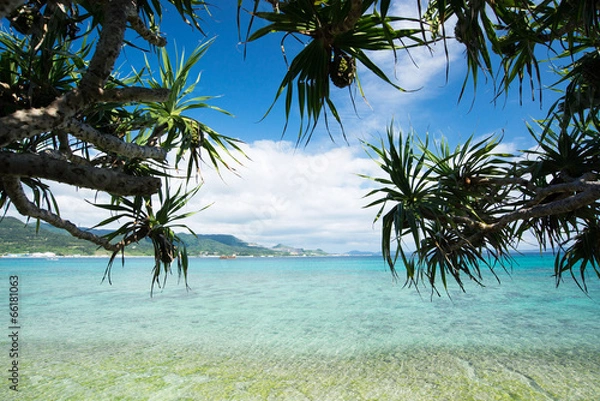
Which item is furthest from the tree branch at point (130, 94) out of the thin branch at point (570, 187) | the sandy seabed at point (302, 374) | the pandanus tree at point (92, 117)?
the sandy seabed at point (302, 374)

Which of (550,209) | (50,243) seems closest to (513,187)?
(550,209)

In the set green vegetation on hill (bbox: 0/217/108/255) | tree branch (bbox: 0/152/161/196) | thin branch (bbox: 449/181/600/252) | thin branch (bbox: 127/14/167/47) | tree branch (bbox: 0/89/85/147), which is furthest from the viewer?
green vegetation on hill (bbox: 0/217/108/255)

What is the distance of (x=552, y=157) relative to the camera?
123 inches

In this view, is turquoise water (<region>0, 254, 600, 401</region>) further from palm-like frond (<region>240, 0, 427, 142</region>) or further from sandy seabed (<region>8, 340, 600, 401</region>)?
palm-like frond (<region>240, 0, 427, 142</region>)

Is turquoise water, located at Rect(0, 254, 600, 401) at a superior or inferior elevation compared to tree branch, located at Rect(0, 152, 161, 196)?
inferior

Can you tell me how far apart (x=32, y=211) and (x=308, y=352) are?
19.0ft

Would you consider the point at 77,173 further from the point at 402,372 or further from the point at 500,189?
the point at 402,372

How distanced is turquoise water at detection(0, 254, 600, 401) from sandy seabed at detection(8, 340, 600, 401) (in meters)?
0.02

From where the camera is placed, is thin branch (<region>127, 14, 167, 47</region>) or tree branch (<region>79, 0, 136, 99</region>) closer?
tree branch (<region>79, 0, 136, 99</region>)

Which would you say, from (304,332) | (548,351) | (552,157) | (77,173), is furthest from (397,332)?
(77,173)

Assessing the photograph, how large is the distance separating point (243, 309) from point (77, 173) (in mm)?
12432

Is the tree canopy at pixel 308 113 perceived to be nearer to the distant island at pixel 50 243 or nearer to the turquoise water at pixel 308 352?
the turquoise water at pixel 308 352

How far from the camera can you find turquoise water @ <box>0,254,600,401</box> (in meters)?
4.73

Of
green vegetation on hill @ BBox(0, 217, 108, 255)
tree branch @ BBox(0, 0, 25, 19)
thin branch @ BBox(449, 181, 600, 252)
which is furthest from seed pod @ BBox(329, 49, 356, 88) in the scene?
green vegetation on hill @ BBox(0, 217, 108, 255)
